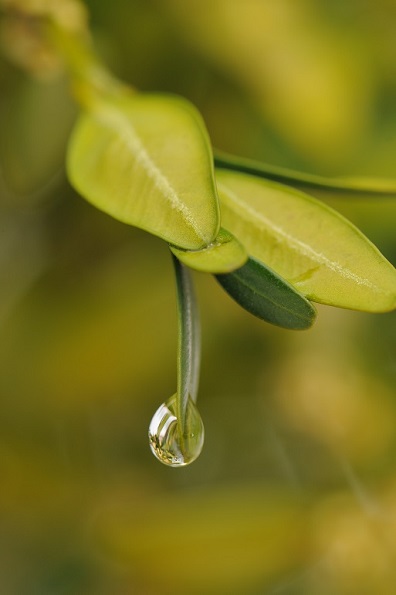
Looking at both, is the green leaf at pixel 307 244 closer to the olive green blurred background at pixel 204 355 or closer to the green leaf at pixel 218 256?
the green leaf at pixel 218 256

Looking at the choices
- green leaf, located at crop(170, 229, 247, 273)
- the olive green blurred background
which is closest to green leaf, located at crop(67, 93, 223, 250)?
green leaf, located at crop(170, 229, 247, 273)

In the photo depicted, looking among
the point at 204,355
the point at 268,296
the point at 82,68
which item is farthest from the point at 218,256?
the point at 204,355

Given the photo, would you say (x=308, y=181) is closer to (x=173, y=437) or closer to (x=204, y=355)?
(x=173, y=437)

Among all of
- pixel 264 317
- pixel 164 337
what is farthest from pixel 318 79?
pixel 264 317

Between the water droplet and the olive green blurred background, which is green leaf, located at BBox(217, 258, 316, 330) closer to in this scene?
the water droplet

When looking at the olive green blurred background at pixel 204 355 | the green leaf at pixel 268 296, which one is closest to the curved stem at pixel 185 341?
the green leaf at pixel 268 296
